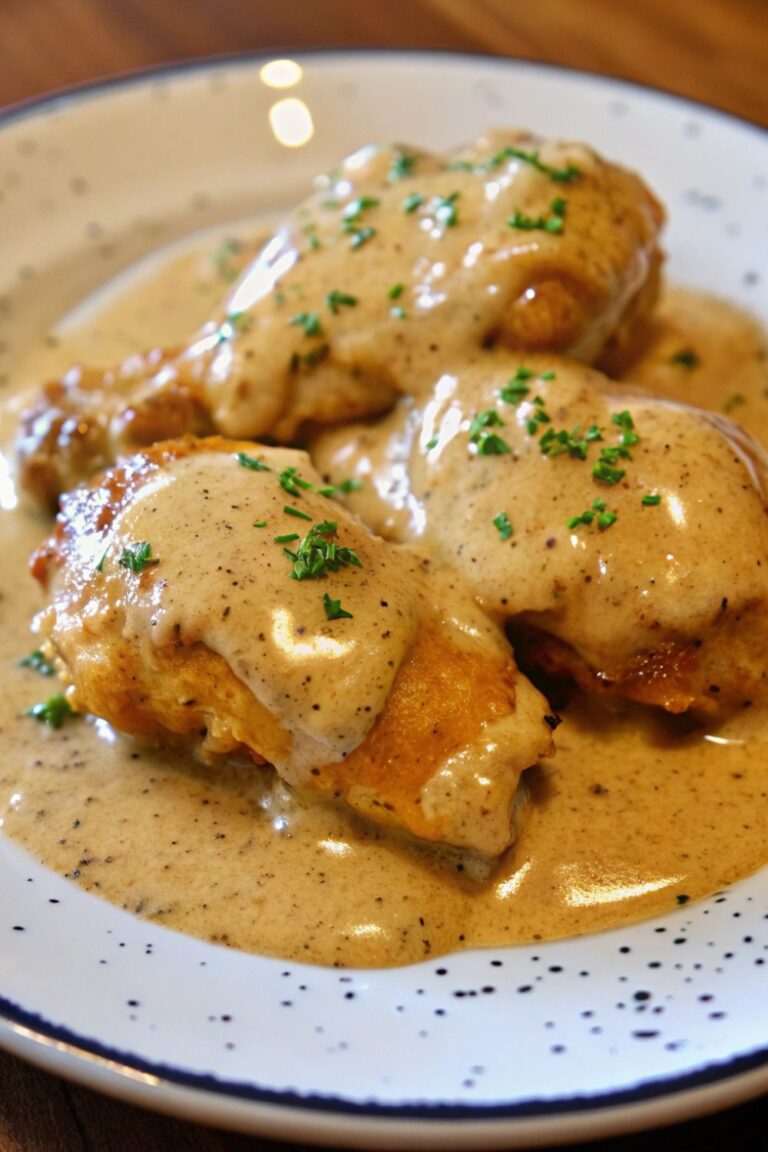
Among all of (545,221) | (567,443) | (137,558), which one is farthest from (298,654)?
(545,221)

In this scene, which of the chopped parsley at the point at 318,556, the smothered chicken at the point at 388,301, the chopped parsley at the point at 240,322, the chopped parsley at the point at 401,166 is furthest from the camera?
the chopped parsley at the point at 401,166

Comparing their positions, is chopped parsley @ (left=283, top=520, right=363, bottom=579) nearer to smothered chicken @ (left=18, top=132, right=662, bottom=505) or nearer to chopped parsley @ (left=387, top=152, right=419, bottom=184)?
smothered chicken @ (left=18, top=132, right=662, bottom=505)

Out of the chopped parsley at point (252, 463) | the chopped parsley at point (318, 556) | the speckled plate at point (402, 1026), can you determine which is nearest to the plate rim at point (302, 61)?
the chopped parsley at point (252, 463)

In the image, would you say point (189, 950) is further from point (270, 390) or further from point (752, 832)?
point (270, 390)

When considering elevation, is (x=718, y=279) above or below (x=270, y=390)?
below

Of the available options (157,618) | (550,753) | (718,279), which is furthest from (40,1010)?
(718,279)

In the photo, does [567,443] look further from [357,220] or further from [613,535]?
[357,220]

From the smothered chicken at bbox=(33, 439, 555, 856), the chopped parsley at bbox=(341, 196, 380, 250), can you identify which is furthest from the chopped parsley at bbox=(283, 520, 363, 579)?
the chopped parsley at bbox=(341, 196, 380, 250)

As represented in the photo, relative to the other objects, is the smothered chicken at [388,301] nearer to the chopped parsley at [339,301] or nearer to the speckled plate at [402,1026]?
the chopped parsley at [339,301]
